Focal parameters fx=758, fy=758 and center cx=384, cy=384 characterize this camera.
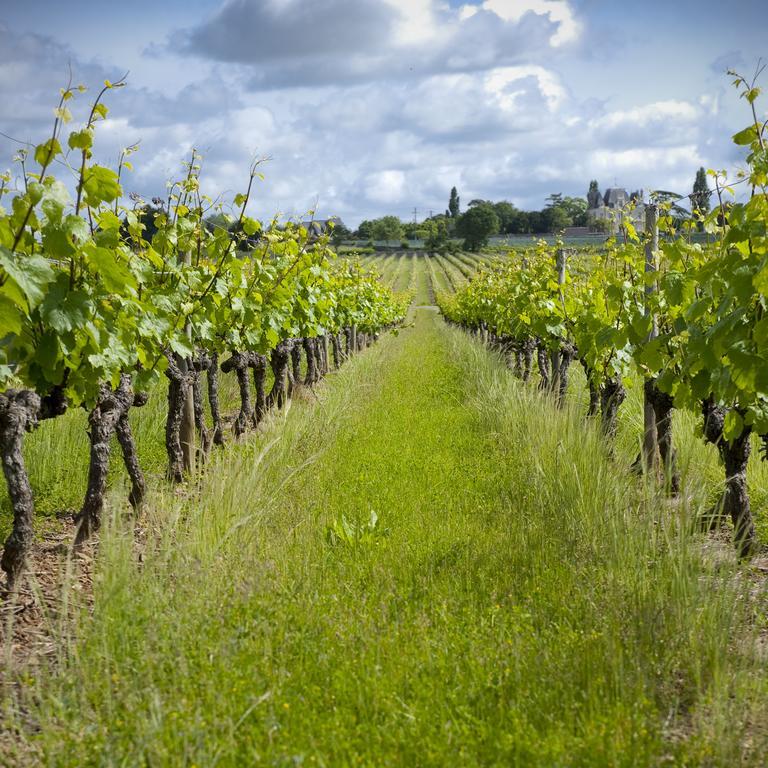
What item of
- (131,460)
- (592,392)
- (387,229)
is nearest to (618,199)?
(592,392)

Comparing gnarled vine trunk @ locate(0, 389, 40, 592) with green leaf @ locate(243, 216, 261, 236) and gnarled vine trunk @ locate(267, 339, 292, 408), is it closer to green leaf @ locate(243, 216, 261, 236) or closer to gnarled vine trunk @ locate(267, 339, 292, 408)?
green leaf @ locate(243, 216, 261, 236)

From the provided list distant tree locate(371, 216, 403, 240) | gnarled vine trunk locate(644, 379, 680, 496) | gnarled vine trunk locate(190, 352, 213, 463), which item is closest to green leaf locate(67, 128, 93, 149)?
gnarled vine trunk locate(190, 352, 213, 463)

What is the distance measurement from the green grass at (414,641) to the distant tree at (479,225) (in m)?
92.4

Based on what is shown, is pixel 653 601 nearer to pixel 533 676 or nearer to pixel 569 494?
pixel 533 676

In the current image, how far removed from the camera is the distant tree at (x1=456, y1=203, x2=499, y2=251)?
96.0 m

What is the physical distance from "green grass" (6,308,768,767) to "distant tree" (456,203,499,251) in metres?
92.4

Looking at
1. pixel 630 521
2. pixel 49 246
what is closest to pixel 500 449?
pixel 630 521

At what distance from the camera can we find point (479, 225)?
96750 millimetres

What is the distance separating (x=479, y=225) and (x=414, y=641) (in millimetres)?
96483

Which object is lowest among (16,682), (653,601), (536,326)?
(16,682)

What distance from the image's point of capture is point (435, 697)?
3047 millimetres

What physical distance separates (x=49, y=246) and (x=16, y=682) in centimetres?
197

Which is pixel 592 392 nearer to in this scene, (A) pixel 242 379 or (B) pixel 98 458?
(A) pixel 242 379

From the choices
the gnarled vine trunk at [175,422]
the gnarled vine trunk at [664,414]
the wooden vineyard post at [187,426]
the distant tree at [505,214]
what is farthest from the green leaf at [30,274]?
the distant tree at [505,214]
